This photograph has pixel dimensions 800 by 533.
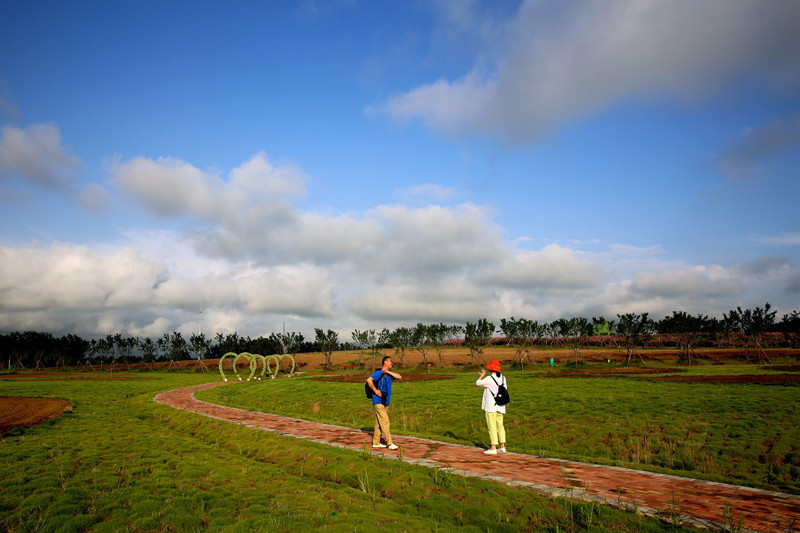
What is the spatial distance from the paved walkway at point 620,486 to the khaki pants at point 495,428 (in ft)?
1.42

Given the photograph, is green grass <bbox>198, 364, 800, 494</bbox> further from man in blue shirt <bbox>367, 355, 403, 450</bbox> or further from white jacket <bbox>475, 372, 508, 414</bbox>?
man in blue shirt <bbox>367, 355, 403, 450</bbox>

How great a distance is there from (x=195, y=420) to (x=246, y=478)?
952 cm

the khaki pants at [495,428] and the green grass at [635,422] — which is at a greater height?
the khaki pants at [495,428]

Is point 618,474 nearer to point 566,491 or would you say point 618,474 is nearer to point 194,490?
point 566,491

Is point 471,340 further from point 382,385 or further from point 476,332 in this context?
point 382,385

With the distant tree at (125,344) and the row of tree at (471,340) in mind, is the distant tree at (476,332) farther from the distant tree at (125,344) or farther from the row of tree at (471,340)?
the distant tree at (125,344)

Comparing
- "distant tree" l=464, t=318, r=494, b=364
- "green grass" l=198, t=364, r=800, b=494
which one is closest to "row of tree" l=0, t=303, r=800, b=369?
"distant tree" l=464, t=318, r=494, b=364

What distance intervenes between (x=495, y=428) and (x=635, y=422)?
684 cm

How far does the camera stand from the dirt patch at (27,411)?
53.2 ft

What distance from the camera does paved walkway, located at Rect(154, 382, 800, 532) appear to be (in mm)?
6379

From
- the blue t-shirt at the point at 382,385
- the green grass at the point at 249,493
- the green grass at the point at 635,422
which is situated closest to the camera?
the green grass at the point at 249,493

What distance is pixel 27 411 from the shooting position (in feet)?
64.5

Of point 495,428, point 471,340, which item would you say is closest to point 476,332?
point 471,340

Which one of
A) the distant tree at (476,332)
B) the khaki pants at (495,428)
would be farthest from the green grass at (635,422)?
the distant tree at (476,332)
